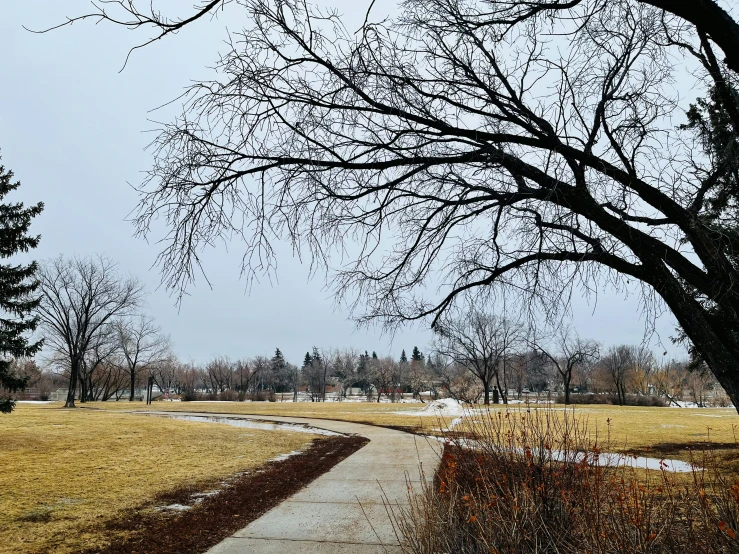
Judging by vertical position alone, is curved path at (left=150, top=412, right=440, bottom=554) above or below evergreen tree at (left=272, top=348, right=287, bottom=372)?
below

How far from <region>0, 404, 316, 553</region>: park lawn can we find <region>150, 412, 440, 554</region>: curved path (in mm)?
1790

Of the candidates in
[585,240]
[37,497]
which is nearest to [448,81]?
[585,240]

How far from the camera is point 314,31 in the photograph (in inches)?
162

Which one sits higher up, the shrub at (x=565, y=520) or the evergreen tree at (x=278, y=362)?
the evergreen tree at (x=278, y=362)

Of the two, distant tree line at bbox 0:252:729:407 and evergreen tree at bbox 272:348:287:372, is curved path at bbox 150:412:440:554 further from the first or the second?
evergreen tree at bbox 272:348:287:372

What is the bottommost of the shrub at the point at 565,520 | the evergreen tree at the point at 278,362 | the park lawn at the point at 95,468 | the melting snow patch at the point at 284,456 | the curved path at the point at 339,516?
the melting snow patch at the point at 284,456

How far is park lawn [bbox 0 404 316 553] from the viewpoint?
611 cm

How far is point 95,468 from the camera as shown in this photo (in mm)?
10430

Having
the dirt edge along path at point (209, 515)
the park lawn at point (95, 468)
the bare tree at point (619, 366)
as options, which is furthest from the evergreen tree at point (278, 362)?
the dirt edge along path at point (209, 515)

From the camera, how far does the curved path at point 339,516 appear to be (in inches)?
203

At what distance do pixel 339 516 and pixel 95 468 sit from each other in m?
6.80

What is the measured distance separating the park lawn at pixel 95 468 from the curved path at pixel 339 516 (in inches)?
70.5

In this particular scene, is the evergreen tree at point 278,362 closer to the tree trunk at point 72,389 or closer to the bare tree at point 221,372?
the bare tree at point 221,372

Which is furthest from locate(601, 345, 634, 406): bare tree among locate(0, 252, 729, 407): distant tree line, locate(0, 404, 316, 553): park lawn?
locate(0, 404, 316, 553): park lawn
